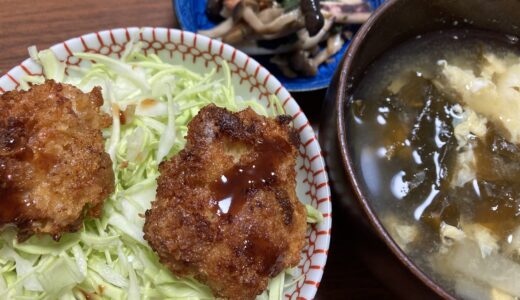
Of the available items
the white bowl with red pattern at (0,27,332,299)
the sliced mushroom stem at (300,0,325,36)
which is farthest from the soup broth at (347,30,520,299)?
the sliced mushroom stem at (300,0,325,36)

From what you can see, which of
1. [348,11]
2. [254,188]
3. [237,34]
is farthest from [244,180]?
[348,11]

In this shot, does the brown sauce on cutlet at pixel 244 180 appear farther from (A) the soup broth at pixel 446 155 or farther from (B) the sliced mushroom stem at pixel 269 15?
(B) the sliced mushroom stem at pixel 269 15

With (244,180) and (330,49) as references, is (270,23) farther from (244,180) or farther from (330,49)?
(244,180)

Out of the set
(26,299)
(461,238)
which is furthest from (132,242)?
(461,238)

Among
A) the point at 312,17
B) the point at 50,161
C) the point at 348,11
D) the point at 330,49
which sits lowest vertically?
the point at 330,49

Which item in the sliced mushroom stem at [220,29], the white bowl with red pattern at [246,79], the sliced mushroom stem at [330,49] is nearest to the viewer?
the white bowl with red pattern at [246,79]

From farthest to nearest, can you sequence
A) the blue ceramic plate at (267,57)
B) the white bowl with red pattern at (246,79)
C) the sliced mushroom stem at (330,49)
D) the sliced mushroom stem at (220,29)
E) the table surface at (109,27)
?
the sliced mushroom stem at (330,49) < the sliced mushroom stem at (220,29) < the blue ceramic plate at (267,57) < the table surface at (109,27) < the white bowl with red pattern at (246,79)

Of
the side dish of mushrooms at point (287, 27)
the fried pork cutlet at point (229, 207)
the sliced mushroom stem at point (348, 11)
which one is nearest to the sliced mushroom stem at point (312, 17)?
the side dish of mushrooms at point (287, 27)
